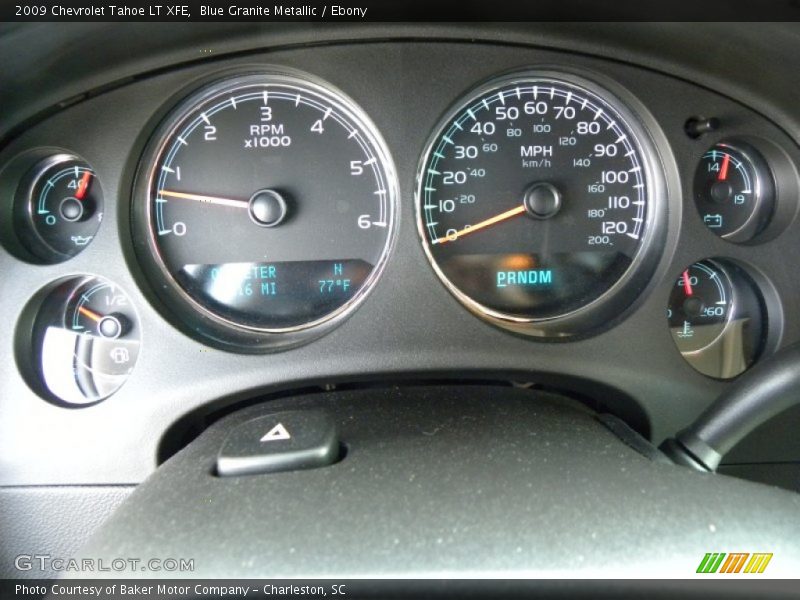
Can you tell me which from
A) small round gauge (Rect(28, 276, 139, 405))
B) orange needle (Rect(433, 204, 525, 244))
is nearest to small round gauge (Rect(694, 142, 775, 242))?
orange needle (Rect(433, 204, 525, 244))

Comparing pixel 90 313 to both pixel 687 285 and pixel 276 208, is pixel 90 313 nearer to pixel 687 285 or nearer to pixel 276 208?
pixel 276 208

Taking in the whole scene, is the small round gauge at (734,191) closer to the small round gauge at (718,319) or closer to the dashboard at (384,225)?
the dashboard at (384,225)

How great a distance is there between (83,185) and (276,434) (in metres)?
1.30

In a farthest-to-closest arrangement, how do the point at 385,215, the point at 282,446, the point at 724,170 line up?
1. the point at 724,170
2. the point at 385,215
3. the point at 282,446

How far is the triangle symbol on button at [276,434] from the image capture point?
167 cm

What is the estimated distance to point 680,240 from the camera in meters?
2.32

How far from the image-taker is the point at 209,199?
2.37m

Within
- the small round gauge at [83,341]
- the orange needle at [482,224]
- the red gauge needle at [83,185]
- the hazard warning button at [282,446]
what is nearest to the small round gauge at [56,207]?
the red gauge needle at [83,185]

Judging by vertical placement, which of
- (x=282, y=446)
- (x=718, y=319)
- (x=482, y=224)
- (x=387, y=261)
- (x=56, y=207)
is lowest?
(x=282, y=446)

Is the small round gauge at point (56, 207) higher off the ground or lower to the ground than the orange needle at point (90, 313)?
higher

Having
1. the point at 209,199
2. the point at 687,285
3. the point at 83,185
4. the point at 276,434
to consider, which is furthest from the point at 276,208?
the point at 687,285

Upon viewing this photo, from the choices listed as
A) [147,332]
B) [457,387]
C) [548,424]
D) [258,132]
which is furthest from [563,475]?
[258,132]

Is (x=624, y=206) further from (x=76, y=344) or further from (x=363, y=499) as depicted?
(x=76, y=344)

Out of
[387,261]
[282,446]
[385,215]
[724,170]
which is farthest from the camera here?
[724,170]
